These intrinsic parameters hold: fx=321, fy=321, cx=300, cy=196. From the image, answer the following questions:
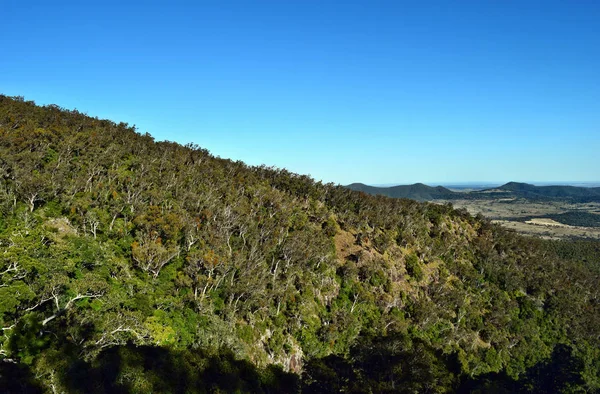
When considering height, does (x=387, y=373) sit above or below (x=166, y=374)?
below

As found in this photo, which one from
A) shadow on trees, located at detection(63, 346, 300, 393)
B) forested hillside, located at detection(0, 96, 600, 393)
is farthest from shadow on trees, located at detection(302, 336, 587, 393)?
shadow on trees, located at detection(63, 346, 300, 393)

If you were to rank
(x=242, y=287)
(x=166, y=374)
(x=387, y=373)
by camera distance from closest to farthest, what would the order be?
(x=166, y=374)
(x=387, y=373)
(x=242, y=287)

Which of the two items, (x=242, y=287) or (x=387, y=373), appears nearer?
(x=387, y=373)

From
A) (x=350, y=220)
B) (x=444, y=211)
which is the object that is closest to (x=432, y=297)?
(x=350, y=220)

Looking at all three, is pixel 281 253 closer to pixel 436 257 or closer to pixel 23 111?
pixel 436 257

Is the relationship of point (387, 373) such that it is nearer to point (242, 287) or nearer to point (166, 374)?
point (166, 374)

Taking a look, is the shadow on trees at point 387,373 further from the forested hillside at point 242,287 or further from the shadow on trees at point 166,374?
the shadow on trees at point 166,374

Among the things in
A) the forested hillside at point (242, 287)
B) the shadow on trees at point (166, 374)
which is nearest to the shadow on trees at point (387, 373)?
the forested hillside at point (242, 287)

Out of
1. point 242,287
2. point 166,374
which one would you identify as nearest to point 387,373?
point 166,374

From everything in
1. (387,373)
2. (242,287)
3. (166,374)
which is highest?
(242,287)
